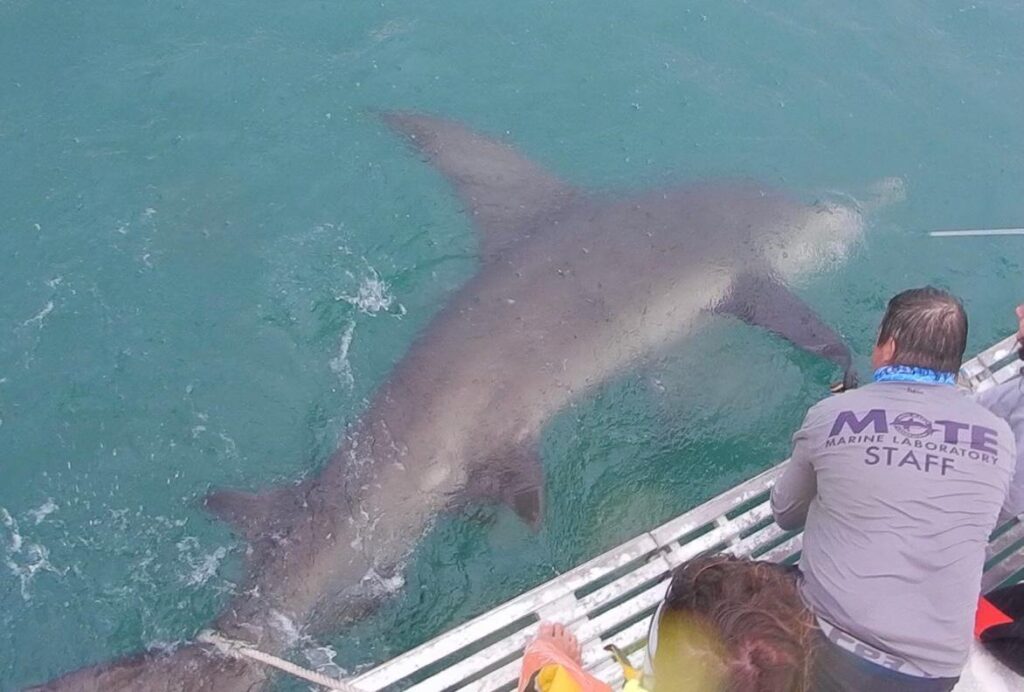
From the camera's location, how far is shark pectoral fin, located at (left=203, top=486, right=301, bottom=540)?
5980 millimetres

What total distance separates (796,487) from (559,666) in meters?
1.50

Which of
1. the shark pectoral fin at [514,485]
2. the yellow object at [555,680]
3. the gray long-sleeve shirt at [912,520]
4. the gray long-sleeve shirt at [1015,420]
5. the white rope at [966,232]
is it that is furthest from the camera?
the white rope at [966,232]

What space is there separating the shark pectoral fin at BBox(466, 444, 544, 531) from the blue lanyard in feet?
10.9

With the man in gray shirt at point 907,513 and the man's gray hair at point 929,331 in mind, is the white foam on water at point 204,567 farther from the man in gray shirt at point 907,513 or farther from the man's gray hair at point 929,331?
the man's gray hair at point 929,331

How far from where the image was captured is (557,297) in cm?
750

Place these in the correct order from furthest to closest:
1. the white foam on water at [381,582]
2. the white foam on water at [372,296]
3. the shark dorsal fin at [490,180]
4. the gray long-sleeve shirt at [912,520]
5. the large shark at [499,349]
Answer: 1. the shark dorsal fin at [490,180]
2. the white foam on water at [372,296]
3. the white foam on water at [381,582]
4. the large shark at [499,349]
5. the gray long-sleeve shirt at [912,520]

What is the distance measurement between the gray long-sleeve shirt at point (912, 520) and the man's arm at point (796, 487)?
207mm

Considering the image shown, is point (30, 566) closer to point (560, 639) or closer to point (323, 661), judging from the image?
point (323, 661)

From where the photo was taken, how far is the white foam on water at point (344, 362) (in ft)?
22.9

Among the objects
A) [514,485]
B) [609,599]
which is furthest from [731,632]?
[514,485]

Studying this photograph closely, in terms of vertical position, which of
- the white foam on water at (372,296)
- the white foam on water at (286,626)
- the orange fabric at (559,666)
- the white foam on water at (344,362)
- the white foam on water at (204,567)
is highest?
the orange fabric at (559,666)

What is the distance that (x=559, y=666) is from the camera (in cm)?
313

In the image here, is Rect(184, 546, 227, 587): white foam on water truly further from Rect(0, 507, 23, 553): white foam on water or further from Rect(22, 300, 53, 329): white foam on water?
Rect(22, 300, 53, 329): white foam on water

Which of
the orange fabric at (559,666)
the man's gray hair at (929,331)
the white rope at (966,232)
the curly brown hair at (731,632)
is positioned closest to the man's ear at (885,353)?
the man's gray hair at (929,331)
